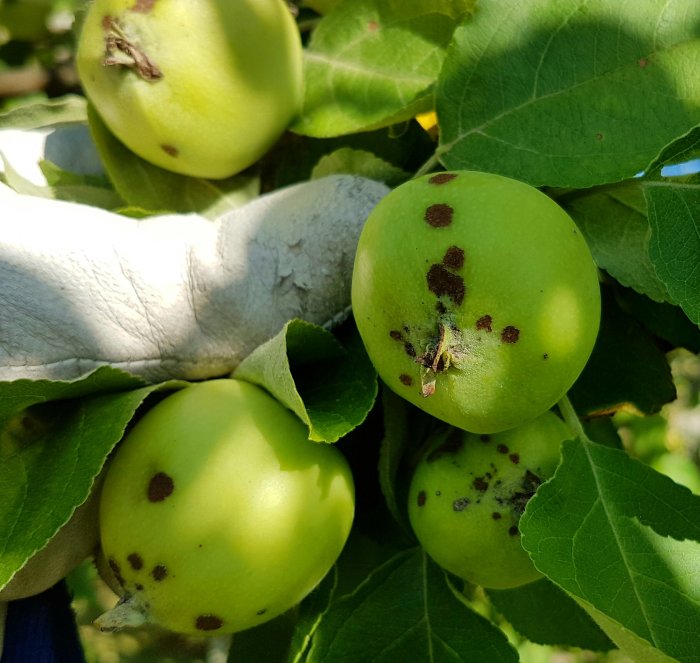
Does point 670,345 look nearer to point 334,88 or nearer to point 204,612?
point 334,88

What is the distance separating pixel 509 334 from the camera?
19.9 inches

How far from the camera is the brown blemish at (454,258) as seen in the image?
50 centimetres

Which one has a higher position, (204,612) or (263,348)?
(263,348)

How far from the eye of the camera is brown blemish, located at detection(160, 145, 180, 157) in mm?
733

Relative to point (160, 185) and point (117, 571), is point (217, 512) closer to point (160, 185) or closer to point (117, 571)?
point (117, 571)

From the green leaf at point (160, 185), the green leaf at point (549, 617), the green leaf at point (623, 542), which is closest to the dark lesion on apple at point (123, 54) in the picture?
the green leaf at point (160, 185)

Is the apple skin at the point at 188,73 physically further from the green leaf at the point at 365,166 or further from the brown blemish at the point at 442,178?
the brown blemish at the point at 442,178

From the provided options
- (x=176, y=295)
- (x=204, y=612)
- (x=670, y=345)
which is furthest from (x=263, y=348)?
(x=670, y=345)

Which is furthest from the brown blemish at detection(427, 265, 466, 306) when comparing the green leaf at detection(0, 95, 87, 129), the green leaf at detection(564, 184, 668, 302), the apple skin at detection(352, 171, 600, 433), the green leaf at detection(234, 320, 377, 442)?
the green leaf at detection(0, 95, 87, 129)

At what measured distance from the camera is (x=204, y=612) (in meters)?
0.59

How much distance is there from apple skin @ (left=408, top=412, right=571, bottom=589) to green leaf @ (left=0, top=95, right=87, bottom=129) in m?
0.65

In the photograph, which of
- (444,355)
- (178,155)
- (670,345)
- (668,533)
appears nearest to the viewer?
(444,355)

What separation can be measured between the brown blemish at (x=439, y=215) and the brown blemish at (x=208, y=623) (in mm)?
343

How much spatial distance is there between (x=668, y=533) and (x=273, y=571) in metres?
0.32
